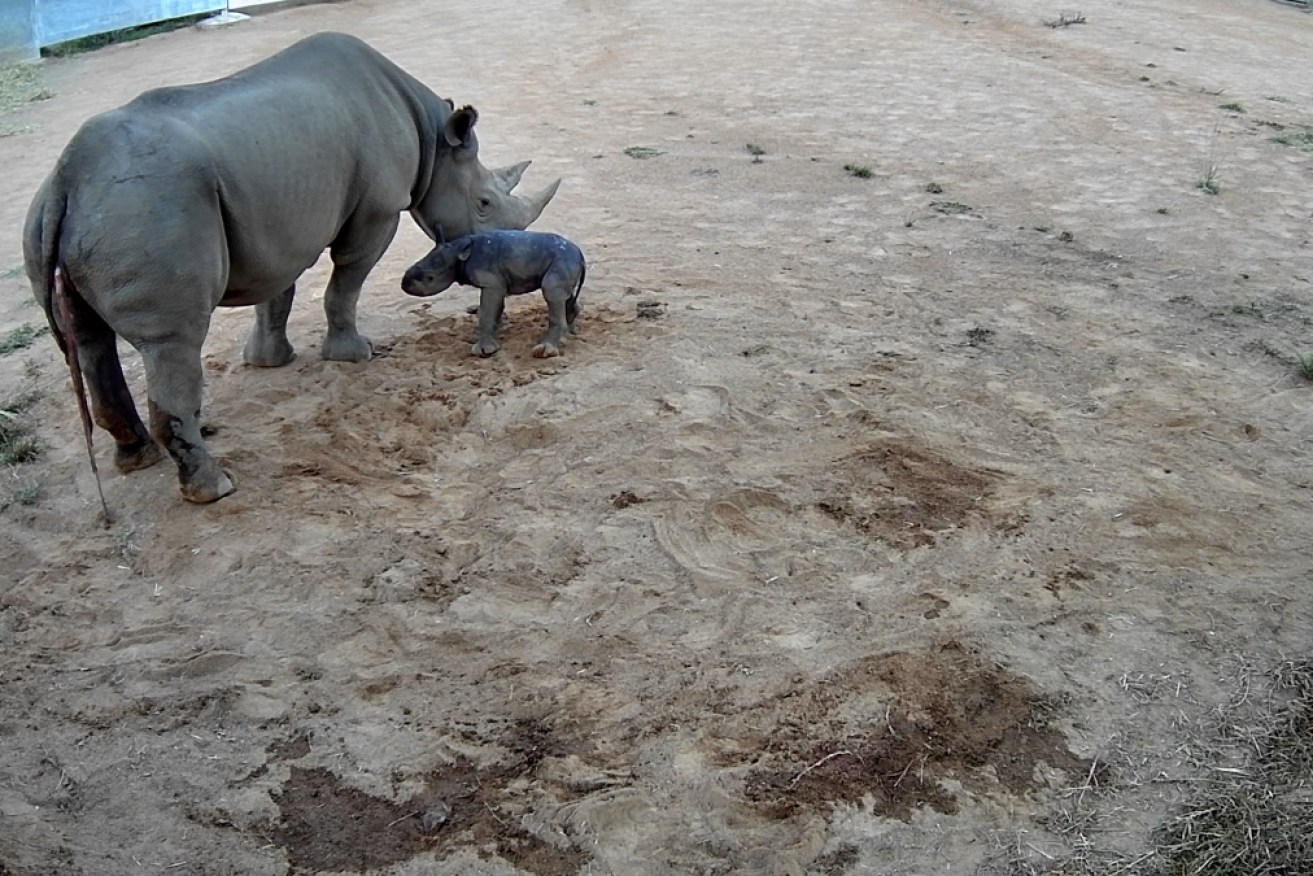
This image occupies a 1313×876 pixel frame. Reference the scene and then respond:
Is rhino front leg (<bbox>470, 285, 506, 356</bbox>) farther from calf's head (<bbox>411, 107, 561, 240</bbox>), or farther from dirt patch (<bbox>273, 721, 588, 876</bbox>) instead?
dirt patch (<bbox>273, 721, 588, 876</bbox>)

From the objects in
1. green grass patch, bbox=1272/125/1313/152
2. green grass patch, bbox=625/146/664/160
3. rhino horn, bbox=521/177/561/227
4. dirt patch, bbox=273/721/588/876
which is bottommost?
dirt patch, bbox=273/721/588/876

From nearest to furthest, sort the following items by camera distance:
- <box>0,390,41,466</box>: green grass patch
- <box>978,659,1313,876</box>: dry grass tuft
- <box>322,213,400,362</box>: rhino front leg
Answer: <box>978,659,1313,876</box>: dry grass tuft → <box>0,390,41,466</box>: green grass patch → <box>322,213,400,362</box>: rhino front leg

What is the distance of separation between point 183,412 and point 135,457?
610mm

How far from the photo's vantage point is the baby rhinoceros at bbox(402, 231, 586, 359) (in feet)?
18.2

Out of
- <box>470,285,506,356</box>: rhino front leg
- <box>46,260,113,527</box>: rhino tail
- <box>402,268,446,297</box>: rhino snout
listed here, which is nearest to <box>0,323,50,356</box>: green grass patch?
<box>46,260,113,527</box>: rhino tail

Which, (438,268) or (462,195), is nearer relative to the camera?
(438,268)

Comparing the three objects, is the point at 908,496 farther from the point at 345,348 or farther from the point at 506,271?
the point at 345,348

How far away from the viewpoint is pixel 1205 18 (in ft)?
43.5

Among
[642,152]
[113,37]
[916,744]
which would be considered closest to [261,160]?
[916,744]

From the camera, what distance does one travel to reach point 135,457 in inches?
188

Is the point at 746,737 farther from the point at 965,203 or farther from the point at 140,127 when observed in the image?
the point at 965,203

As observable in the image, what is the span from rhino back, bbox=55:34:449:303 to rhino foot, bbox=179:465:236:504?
2.37 feet

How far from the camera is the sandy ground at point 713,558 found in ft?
10.4

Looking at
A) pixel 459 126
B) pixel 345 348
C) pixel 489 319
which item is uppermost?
pixel 459 126
